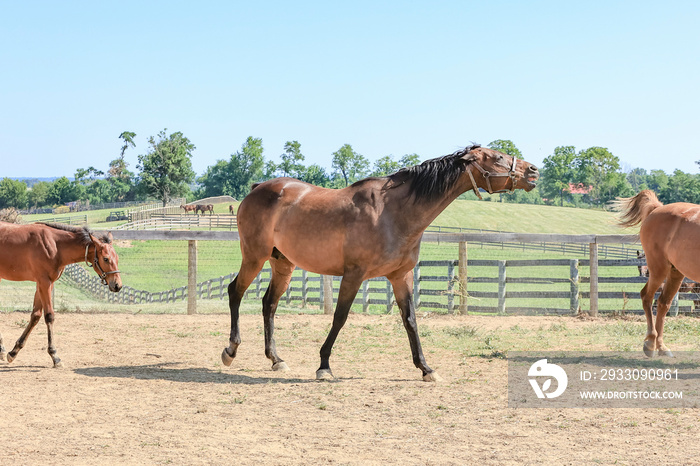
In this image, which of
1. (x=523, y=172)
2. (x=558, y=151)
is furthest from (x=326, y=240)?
(x=558, y=151)

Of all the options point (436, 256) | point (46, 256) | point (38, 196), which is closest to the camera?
point (46, 256)

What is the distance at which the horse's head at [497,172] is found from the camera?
6.27 meters

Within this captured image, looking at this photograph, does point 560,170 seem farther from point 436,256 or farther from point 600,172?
point 436,256

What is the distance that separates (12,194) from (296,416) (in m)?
105

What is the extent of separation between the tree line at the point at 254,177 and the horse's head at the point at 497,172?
68829 mm

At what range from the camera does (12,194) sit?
9612 centimetres

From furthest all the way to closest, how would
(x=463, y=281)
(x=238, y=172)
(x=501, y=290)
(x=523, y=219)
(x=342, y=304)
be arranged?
(x=238, y=172), (x=523, y=219), (x=501, y=290), (x=463, y=281), (x=342, y=304)

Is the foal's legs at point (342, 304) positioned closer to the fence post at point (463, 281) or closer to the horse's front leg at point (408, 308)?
the horse's front leg at point (408, 308)

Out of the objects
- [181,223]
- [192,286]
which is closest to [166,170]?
[181,223]

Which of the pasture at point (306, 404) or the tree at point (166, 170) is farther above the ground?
the tree at point (166, 170)

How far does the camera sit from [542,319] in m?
11.7

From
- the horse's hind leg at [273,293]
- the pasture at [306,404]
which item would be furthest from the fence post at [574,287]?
the horse's hind leg at [273,293]

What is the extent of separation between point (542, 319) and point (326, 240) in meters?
6.59

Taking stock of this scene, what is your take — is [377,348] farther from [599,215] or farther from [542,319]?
[599,215]
